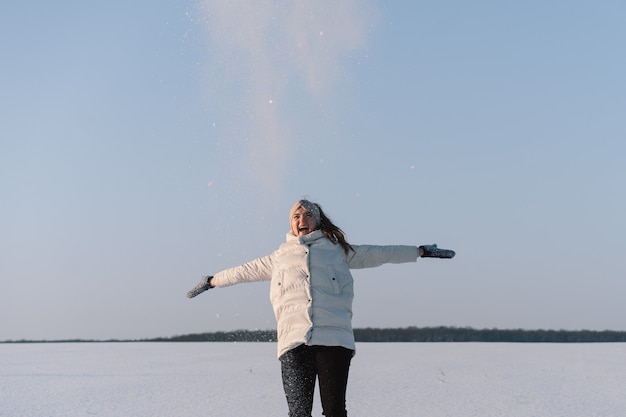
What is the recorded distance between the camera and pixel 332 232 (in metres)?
3.58

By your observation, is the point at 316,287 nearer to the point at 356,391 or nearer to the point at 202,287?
the point at 202,287

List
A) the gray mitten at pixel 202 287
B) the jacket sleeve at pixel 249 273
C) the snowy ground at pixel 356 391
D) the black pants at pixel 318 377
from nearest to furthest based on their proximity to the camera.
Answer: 1. the black pants at pixel 318 377
2. the jacket sleeve at pixel 249 273
3. the gray mitten at pixel 202 287
4. the snowy ground at pixel 356 391

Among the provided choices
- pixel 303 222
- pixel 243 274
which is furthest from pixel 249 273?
pixel 303 222

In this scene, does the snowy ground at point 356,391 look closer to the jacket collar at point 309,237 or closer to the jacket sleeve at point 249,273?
the jacket sleeve at point 249,273

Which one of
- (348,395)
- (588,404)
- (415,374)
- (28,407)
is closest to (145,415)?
(28,407)

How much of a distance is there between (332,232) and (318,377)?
0.71 meters

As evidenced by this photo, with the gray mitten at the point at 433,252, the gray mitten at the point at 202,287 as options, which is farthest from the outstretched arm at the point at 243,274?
the gray mitten at the point at 433,252

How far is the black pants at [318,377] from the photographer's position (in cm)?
328

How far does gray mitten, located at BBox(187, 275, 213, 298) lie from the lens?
4.04 metres

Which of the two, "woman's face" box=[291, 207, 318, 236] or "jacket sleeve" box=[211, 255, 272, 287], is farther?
"jacket sleeve" box=[211, 255, 272, 287]

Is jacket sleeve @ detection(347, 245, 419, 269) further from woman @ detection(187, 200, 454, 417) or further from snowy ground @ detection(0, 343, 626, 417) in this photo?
snowy ground @ detection(0, 343, 626, 417)

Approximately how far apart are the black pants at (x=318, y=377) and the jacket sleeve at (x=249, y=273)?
1.51 ft

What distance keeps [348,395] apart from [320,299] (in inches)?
189

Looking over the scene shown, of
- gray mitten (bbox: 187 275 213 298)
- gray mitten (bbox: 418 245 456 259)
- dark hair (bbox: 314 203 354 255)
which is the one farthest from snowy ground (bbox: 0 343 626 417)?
dark hair (bbox: 314 203 354 255)
